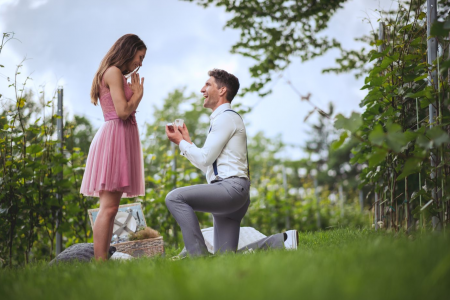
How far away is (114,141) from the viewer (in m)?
2.63

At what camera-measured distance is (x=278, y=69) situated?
21.1 feet

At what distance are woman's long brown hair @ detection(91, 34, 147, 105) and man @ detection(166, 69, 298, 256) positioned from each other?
Result: 525mm

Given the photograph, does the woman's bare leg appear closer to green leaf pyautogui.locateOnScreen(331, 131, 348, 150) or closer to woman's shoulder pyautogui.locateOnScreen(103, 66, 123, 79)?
woman's shoulder pyautogui.locateOnScreen(103, 66, 123, 79)

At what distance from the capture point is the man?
2500 millimetres

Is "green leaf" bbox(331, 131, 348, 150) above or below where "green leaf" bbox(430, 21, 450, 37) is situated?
below

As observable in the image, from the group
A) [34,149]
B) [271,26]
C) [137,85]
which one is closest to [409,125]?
[137,85]

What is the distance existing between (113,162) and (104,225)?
389 millimetres

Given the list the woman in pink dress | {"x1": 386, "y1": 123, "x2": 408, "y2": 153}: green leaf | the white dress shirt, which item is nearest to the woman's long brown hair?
the woman in pink dress

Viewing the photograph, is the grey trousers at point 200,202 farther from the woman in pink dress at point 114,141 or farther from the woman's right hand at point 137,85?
the woman's right hand at point 137,85

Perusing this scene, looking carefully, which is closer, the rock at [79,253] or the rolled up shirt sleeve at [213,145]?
the rolled up shirt sleeve at [213,145]

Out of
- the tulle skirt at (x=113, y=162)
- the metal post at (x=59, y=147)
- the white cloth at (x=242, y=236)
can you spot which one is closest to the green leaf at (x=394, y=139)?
the tulle skirt at (x=113, y=162)

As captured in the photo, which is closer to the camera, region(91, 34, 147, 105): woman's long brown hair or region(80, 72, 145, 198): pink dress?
region(80, 72, 145, 198): pink dress

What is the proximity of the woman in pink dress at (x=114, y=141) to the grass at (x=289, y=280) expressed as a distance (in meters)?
0.88

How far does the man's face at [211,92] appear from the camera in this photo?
3.00 meters
